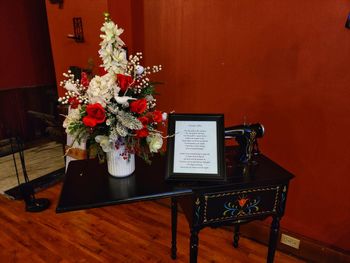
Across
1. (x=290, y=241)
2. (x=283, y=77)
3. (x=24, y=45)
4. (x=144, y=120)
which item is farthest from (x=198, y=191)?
(x=24, y=45)

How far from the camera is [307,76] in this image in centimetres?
179

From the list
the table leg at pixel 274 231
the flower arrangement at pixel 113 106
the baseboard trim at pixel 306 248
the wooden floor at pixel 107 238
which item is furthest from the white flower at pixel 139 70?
the baseboard trim at pixel 306 248

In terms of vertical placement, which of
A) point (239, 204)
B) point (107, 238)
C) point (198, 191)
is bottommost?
point (107, 238)

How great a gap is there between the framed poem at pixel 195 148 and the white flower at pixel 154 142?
10cm

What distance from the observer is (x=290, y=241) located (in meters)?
2.10

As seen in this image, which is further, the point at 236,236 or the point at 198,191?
the point at 236,236

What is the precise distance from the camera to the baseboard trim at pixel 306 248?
1948 millimetres

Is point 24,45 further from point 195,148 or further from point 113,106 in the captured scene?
point 195,148

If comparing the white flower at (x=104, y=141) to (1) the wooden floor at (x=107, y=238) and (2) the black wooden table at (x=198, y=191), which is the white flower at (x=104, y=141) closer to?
(2) the black wooden table at (x=198, y=191)

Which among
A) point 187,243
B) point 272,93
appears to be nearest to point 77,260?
point 187,243

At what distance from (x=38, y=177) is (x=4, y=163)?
70cm

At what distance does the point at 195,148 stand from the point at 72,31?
6.46ft

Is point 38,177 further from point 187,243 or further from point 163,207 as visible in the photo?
point 187,243

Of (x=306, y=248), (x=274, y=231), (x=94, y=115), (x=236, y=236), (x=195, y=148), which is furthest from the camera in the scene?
(x=236, y=236)
